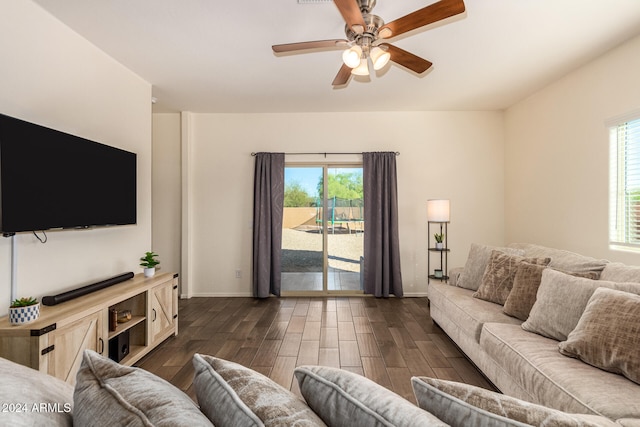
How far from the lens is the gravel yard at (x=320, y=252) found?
500 centimetres

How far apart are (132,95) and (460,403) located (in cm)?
390

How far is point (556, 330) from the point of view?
202cm

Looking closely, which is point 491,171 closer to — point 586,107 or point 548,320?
point 586,107

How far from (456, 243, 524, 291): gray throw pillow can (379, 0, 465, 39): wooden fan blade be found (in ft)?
7.78

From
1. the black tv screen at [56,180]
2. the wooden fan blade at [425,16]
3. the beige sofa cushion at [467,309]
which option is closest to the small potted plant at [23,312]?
the black tv screen at [56,180]

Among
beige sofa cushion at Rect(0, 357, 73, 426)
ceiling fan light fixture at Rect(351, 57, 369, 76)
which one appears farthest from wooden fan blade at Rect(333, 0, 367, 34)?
beige sofa cushion at Rect(0, 357, 73, 426)

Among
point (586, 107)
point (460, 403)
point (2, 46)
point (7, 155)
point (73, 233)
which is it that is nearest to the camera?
point (460, 403)

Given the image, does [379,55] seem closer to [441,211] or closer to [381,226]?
[441,211]

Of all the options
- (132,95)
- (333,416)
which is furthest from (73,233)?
(333,416)

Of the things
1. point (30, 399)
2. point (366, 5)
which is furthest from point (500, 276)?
point (30, 399)

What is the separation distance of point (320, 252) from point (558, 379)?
3618 millimetres

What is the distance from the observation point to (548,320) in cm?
208

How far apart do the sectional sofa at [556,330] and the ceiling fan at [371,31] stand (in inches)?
71.1

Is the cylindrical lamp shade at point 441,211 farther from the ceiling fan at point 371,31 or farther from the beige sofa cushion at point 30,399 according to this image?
the beige sofa cushion at point 30,399
